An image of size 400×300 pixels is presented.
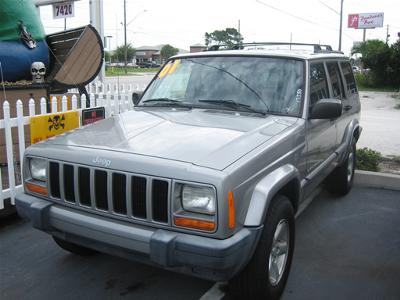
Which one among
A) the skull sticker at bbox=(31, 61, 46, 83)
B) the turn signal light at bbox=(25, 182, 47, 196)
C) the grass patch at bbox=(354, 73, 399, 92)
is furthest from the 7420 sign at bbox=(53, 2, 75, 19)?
the grass patch at bbox=(354, 73, 399, 92)

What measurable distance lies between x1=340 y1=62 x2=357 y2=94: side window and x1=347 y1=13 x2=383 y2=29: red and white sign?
42029 millimetres

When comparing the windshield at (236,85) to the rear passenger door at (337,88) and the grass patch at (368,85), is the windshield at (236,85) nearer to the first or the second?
the rear passenger door at (337,88)

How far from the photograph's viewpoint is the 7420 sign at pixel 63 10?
32.9ft

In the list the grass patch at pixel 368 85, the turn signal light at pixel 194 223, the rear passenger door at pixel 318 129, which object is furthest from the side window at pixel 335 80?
the grass patch at pixel 368 85

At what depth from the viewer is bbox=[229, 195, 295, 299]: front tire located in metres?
2.87

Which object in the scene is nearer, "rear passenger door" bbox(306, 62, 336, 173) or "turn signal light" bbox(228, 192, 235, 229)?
"turn signal light" bbox(228, 192, 235, 229)

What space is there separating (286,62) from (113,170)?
6.74ft

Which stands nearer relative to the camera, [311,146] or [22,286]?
[22,286]

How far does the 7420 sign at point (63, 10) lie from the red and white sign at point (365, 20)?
39.8 meters

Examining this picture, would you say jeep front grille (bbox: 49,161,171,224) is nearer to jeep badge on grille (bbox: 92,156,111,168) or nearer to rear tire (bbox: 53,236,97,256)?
jeep badge on grille (bbox: 92,156,111,168)

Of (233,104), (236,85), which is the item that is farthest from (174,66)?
(233,104)

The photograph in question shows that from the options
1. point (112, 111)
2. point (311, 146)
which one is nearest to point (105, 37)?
point (112, 111)

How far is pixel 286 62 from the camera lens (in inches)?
158

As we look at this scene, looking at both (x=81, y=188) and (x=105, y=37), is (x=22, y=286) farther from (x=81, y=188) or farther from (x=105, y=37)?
(x=105, y=37)
